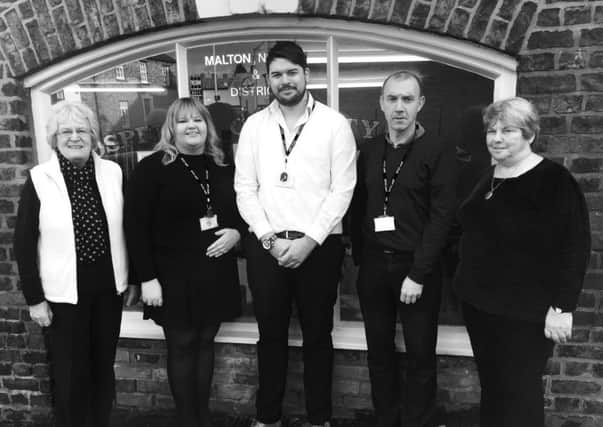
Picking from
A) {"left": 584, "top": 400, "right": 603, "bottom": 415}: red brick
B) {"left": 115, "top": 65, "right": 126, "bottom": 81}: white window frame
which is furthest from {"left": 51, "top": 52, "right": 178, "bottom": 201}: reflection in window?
{"left": 584, "top": 400, "right": 603, "bottom": 415}: red brick

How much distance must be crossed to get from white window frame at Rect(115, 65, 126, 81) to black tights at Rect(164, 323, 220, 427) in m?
1.66

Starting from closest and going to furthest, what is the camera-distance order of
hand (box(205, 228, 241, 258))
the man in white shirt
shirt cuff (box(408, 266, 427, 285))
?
shirt cuff (box(408, 266, 427, 285)) → the man in white shirt → hand (box(205, 228, 241, 258))

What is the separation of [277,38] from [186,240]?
52.3 inches

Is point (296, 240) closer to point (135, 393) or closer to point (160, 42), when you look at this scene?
point (160, 42)

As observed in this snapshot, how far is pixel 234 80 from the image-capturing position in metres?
3.12

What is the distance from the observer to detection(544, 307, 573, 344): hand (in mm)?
2016

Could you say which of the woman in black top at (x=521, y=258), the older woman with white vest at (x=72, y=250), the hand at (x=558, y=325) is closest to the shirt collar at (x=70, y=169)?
the older woman with white vest at (x=72, y=250)

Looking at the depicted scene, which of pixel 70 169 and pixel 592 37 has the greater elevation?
pixel 592 37

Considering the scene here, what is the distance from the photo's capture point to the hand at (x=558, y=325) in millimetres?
2016

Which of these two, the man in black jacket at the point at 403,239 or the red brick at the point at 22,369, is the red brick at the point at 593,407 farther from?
the red brick at the point at 22,369

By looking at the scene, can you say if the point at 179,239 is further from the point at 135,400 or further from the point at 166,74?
the point at 135,400

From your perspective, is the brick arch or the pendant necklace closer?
the pendant necklace

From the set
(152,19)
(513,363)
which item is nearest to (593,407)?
(513,363)

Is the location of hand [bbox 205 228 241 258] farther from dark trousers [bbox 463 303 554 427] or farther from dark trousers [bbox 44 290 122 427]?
dark trousers [bbox 463 303 554 427]
